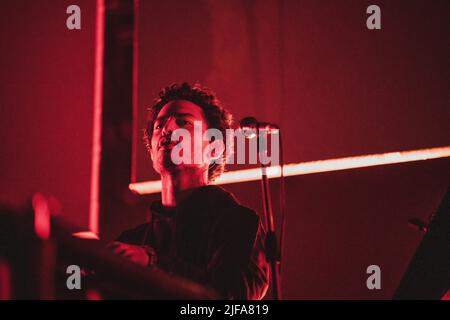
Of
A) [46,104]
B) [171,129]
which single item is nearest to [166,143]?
[171,129]

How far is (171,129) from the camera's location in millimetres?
1956

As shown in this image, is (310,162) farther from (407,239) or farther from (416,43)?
(416,43)

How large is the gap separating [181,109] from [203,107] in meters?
0.16

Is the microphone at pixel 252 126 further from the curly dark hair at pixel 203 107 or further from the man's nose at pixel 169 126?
the curly dark hair at pixel 203 107

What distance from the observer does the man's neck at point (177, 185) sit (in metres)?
1.90

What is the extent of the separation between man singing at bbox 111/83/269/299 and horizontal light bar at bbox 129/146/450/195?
150 mm

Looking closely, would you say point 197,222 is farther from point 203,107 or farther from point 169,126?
point 203,107

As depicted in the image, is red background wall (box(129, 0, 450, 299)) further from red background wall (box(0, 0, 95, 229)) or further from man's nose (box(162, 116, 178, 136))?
man's nose (box(162, 116, 178, 136))

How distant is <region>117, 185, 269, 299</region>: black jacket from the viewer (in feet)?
4.87

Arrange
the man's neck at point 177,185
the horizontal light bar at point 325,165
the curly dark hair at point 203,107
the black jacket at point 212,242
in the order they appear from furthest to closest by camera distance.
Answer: the horizontal light bar at point 325,165 < the curly dark hair at point 203,107 < the man's neck at point 177,185 < the black jacket at point 212,242

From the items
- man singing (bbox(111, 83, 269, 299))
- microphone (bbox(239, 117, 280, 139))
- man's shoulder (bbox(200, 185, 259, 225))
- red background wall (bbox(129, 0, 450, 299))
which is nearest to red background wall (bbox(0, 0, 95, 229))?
red background wall (bbox(129, 0, 450, 299))

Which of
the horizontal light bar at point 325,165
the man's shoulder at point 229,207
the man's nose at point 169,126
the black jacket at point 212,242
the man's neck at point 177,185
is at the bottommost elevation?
the black jacket at point 212,242

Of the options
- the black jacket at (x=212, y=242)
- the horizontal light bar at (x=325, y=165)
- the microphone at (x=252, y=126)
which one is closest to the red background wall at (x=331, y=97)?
the horizontal light bar at (x=325, y=165)

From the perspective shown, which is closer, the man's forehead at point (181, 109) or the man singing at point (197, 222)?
the man singing at point (197, 222)
